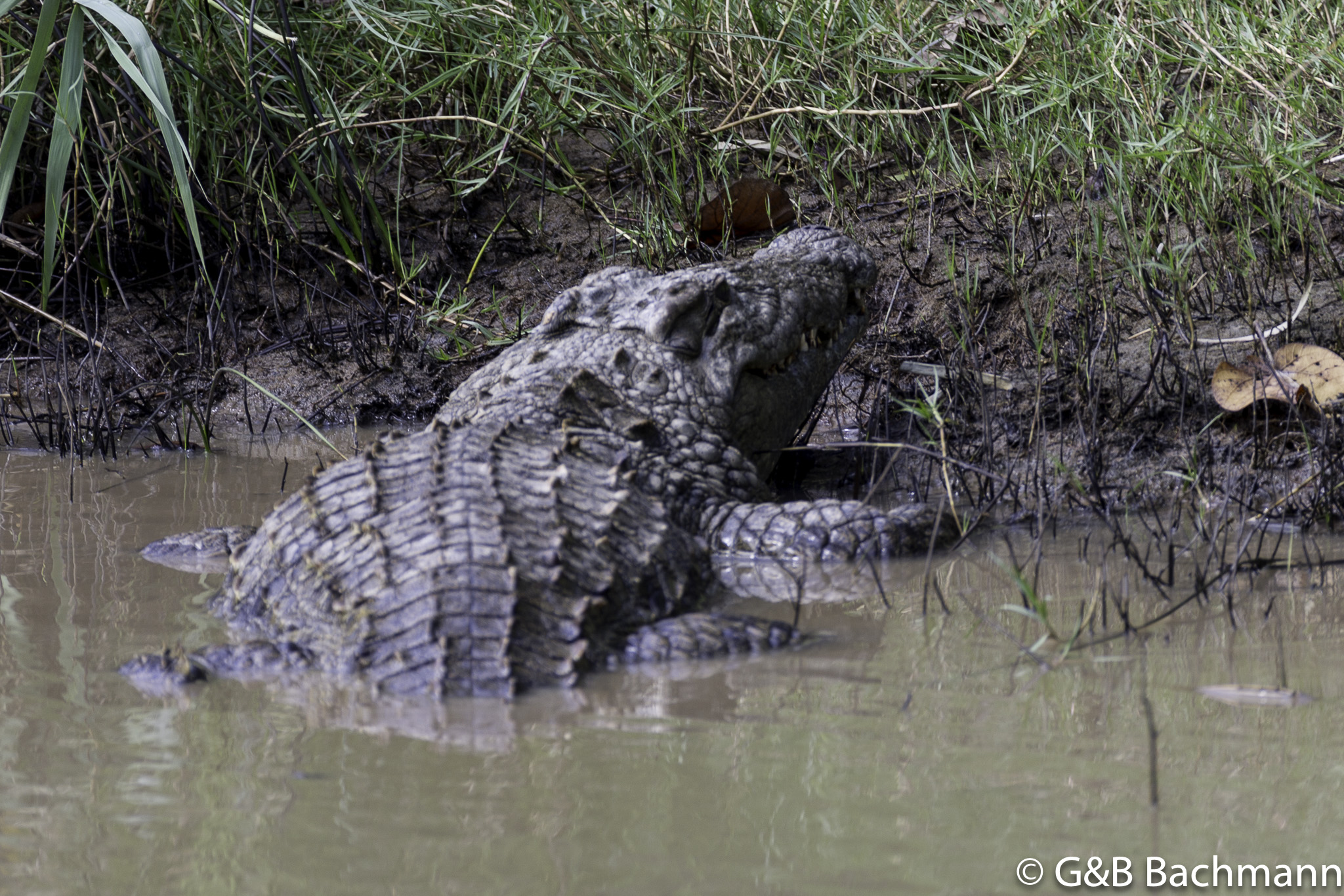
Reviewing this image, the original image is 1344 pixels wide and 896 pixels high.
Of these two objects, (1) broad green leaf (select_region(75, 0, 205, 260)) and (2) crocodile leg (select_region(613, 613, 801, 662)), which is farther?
(1) broad green leaf (select_region(75, 0, 205, 260))

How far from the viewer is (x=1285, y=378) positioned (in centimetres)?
364

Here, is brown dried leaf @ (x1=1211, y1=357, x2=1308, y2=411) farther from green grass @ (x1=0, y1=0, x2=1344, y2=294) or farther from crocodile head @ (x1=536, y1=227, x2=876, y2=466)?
crocodile head @ (x1=536, y1=227, x2=876, y2=466)

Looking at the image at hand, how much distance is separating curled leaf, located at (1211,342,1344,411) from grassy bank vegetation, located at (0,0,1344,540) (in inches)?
4.4

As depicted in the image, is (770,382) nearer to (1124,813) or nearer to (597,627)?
(597,627)

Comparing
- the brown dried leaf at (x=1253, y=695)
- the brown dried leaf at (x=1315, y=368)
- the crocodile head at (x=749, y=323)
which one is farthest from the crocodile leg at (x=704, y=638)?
the brown dried leaf at (x=1315, y=368)

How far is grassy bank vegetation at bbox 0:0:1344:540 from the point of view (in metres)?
4.18

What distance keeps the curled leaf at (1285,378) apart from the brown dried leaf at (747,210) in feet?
6.64

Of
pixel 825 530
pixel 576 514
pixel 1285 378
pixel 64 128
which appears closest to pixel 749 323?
pixel 825 530

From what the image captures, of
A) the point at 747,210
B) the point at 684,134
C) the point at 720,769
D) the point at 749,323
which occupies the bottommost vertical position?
the point at 720,769

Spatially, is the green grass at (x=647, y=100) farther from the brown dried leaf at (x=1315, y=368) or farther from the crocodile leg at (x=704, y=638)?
the crocodile leg at (x=704, y=638)

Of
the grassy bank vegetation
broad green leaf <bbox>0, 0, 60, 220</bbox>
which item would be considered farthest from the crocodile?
broad green leaf <bbox>0, 0, 60, 220</bbox>

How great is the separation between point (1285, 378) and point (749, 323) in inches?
61.3

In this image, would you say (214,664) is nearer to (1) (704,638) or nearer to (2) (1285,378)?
(1) (704,638)

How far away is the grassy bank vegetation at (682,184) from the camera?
4176mm
